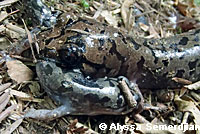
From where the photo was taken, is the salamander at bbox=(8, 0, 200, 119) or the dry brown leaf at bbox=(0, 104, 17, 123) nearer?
the dry brown leaf at bbox=(0, 104, 17, 123)

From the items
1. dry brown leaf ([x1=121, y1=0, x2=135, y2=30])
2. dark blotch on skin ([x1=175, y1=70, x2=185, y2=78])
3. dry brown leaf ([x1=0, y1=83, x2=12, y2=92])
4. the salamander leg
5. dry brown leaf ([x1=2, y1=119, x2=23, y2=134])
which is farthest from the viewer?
dry brown leaf ([x1=121, y1=0, x2=135, y2=30])

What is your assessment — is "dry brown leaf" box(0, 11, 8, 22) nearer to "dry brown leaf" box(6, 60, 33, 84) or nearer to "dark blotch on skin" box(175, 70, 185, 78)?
"dry brown leaf" box(6, 60, 33, 84)

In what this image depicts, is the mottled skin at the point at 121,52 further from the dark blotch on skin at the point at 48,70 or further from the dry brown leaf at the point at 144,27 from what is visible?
the dry brown leaf at the point at 144,27

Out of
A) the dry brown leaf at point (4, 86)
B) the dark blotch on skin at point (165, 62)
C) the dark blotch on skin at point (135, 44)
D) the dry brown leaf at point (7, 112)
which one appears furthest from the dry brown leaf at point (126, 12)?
the dry brown leaf at point (7, 112)

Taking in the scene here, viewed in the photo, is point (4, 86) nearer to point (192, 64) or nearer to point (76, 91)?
point (76, 91)

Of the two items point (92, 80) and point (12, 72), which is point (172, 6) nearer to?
point (92, 80)

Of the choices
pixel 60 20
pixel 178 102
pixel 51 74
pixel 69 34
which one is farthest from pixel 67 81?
pixel 178 102

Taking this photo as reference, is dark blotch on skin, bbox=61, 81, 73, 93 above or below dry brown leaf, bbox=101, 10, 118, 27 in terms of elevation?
below

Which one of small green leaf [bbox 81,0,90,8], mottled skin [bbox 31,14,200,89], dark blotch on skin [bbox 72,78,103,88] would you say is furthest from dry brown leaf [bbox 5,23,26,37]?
small green leaf [bbox 81,0,90,8]
